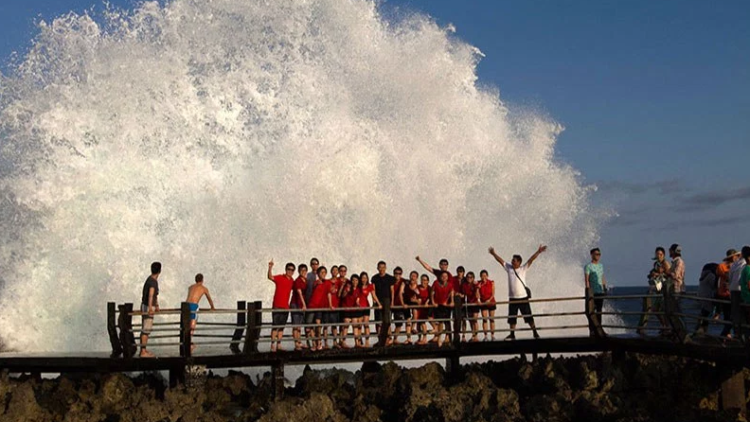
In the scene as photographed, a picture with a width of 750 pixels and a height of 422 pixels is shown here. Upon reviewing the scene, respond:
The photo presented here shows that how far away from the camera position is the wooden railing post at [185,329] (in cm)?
1441

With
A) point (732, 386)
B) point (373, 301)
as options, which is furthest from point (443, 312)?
point (732, 386)

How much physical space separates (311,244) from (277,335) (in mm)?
15171

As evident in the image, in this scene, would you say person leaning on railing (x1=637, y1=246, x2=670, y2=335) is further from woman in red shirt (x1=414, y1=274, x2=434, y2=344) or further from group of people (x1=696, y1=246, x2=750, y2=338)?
woman in red shirt (x1=414, y1=274, x2=434, y2=344)

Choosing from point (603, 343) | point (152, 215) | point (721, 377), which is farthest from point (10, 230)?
point (721, 377)

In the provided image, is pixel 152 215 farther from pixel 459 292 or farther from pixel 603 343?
pixel 603 343

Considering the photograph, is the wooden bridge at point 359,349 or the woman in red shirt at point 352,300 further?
the woman in red shirt at point 352,300

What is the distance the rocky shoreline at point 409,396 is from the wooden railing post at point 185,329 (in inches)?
25.8

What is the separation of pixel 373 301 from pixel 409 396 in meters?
2.38

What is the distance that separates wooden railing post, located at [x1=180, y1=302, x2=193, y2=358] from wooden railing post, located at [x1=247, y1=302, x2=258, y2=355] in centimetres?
90

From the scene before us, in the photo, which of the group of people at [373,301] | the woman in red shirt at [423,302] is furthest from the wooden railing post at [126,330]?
the woman in red shirt at [423,302]

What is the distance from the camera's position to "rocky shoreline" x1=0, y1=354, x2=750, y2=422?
13.1 m

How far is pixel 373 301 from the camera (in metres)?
16.0

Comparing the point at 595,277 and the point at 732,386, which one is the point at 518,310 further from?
the point at 732,386

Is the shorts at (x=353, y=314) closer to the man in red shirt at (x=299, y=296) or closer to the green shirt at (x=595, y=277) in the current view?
the man in red shirt at (x=299, y=296)
